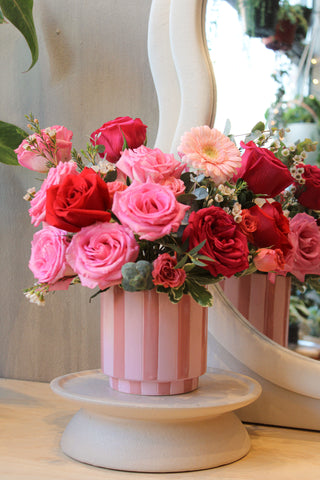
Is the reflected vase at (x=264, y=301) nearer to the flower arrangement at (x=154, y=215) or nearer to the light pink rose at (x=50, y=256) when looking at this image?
the flower arrangement at (x=154, y=215)

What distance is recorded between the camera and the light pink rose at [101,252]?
54 cm

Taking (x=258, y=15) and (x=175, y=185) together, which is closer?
(x=175, y=185)

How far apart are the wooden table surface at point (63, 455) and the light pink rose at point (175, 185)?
0.26 meters

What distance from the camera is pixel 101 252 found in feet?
1.77

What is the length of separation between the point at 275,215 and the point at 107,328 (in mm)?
230

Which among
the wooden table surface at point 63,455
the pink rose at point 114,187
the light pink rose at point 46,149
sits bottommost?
the wooden table surface at point 63,455

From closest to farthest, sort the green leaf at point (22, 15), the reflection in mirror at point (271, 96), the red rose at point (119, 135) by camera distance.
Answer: the red rose at point (119, 135) → the reflection in mirror at point (271, 96) → the green leaf at point (22, 15)

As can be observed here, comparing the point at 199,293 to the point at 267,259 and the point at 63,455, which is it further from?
the point at 63,455

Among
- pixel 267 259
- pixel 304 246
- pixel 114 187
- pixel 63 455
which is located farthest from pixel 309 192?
pixel 63 455

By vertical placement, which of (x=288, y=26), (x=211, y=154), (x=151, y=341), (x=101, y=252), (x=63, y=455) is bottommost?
(x=63, y=455)

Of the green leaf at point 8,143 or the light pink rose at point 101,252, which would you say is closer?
the light pink rose at point 101,252

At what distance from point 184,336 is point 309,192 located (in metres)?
0.26

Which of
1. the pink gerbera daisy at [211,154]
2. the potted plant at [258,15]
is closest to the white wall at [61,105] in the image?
the potted plant at [258,15]

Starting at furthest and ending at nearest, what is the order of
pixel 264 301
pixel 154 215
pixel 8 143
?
pixel 8 143, pixel 264 301, pixel 154 215
